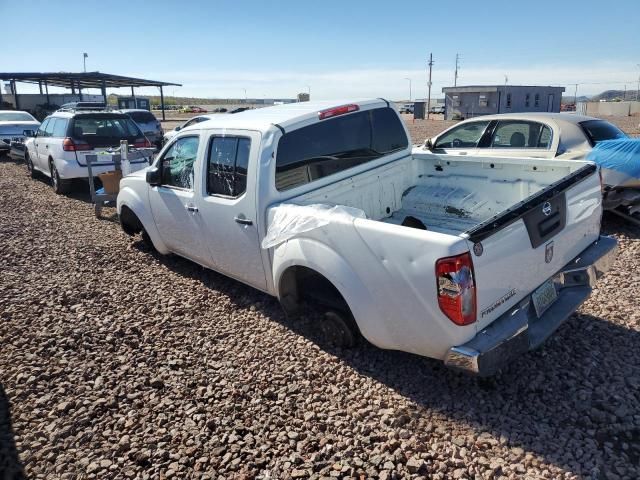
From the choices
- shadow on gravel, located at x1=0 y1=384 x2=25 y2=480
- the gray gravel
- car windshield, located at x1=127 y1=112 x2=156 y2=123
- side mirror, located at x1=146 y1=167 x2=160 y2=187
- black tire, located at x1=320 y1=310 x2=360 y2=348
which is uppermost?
car windshield, located at x1=127 y1=112 x2=156 y2=123

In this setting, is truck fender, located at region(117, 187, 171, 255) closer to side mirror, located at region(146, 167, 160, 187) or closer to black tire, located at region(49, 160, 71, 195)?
side mirror, located at region(146, 167, 160, 187)

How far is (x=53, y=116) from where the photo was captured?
422 inches

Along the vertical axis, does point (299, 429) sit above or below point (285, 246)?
below

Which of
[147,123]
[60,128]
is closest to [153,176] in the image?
[60,128]

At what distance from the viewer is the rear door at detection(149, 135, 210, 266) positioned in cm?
478

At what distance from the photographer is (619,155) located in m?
6.24

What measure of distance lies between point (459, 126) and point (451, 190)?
3605mm

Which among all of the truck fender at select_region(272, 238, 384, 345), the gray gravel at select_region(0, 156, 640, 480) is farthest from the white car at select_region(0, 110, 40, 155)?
the truck fender at select_region(272, 238, 384, 345)

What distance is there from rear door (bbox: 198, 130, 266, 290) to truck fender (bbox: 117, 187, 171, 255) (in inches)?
50.4

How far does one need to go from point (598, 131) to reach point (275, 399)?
20.2 feet

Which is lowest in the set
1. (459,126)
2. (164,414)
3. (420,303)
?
(164,414)

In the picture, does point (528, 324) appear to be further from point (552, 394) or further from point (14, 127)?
point (14, 127)

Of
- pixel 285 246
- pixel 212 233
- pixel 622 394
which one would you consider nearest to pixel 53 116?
pixel 212 233

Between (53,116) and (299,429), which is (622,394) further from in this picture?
(53,116)
